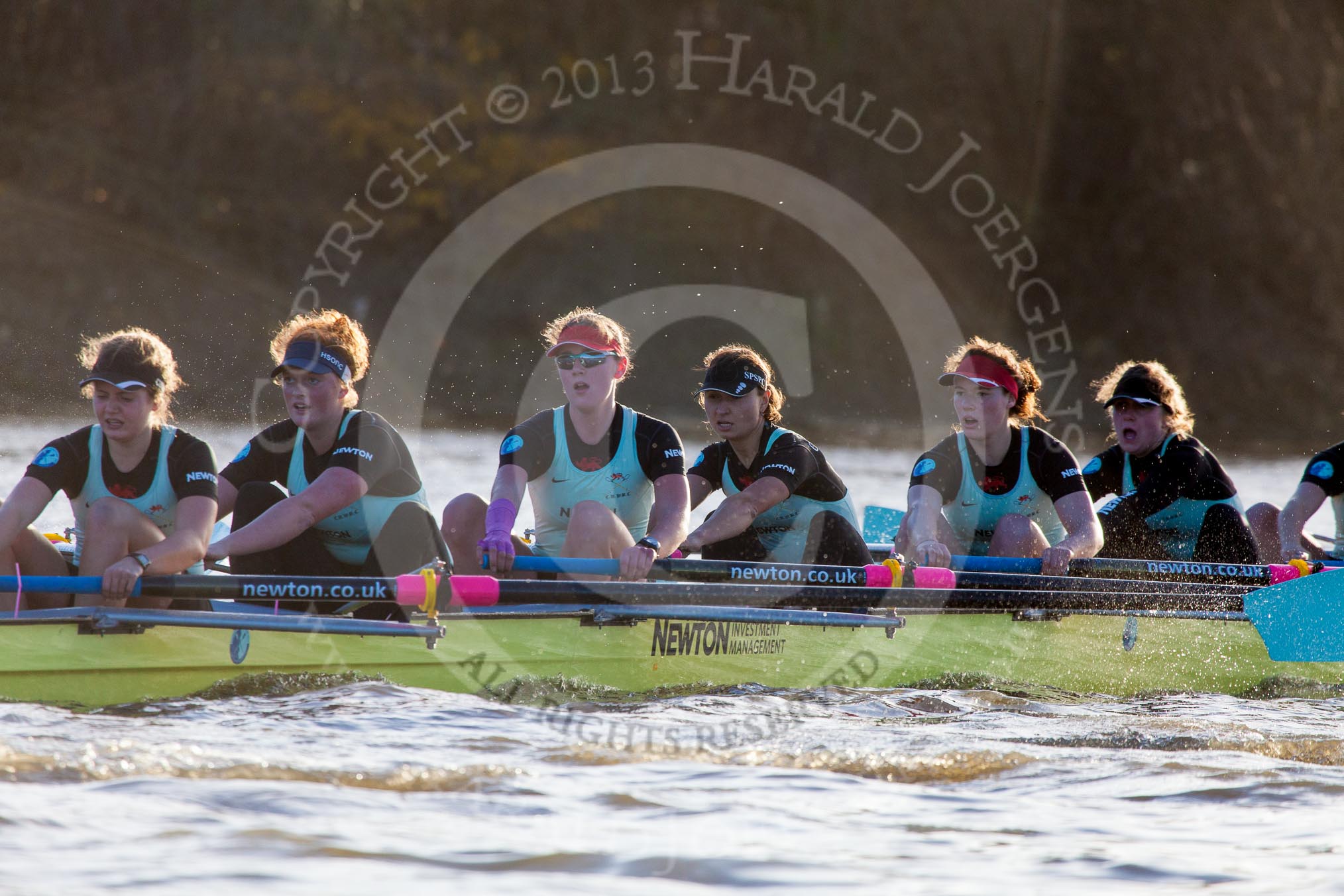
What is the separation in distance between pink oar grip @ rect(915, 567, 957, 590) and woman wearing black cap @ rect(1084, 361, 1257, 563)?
1952 millimetres

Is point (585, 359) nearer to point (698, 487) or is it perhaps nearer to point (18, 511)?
point (698, 487)

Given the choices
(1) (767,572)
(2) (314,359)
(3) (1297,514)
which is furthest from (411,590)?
(3) (1297,514)

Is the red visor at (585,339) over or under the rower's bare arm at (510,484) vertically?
over

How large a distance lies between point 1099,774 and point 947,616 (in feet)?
5.95

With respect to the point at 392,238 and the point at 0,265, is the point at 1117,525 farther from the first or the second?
the point at 0,265

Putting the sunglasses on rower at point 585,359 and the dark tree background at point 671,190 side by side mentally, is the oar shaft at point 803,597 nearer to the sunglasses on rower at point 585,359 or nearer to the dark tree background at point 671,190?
the sunglasses on rower at point 585,359

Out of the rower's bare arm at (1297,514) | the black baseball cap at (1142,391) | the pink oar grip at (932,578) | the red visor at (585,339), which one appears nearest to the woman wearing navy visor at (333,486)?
the red visor at (585,339)

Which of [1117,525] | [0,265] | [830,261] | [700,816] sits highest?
[830,261]

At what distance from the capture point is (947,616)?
20.2ft

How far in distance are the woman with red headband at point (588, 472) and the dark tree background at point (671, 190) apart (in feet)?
44.2

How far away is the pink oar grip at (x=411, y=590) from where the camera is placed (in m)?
4.82

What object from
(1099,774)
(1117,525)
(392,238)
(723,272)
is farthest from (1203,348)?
(1099,774)

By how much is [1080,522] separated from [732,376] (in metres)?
2.04

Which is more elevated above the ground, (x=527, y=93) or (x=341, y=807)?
(x=527, y=93)
